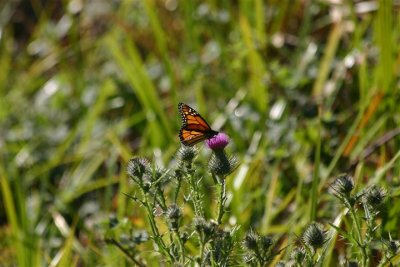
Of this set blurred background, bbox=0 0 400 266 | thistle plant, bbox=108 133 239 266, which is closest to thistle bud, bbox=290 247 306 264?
thistle plant, bbox=108 133 239 266

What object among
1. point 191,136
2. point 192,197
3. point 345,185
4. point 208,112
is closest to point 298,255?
point 345,185

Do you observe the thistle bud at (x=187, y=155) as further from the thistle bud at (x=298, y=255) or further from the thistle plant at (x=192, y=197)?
the thistle bud at (x=298, y=255)

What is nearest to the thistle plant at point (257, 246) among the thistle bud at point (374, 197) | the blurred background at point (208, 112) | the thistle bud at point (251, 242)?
the thistle bud at point (251, 242)

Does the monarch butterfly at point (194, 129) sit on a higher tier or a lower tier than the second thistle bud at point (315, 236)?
higher

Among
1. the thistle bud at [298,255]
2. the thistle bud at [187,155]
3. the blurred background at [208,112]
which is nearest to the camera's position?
the thistle bud at [298,255]

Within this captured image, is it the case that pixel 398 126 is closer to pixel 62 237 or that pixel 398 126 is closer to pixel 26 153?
pixel 62 237

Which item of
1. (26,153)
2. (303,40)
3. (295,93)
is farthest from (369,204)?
(26,153)
